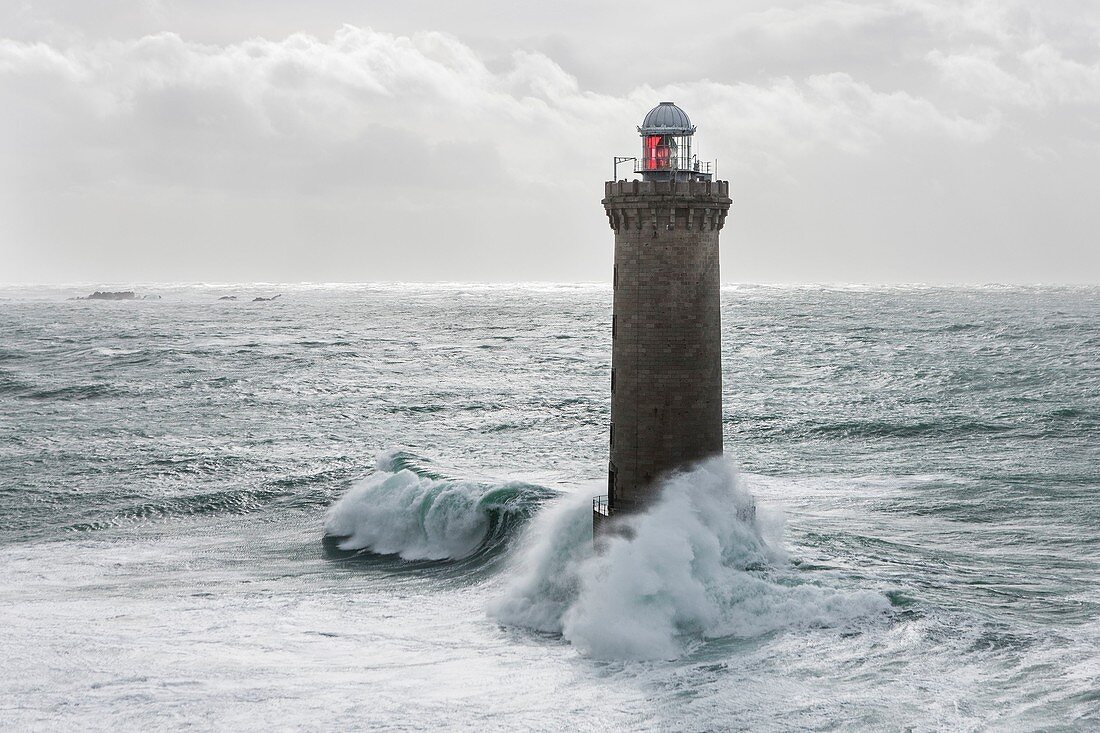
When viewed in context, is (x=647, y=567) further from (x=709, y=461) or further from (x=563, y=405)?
(x=563, y=405)

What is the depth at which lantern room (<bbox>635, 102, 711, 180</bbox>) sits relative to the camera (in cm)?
2022

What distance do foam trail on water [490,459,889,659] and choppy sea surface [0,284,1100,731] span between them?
56 mm

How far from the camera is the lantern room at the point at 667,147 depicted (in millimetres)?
20219

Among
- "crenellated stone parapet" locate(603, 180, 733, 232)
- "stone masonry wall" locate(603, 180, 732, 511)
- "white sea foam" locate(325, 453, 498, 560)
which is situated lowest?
"white sea foam" locate(325, 453, 498, 560)

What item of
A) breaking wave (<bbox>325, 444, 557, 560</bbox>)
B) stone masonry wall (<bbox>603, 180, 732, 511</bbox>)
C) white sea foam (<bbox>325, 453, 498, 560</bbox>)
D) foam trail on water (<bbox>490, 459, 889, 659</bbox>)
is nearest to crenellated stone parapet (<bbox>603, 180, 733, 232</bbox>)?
stone masonry wall (<bbox>603, 180, 732, 511</bbox>)

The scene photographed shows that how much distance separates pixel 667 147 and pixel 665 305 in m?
2.83

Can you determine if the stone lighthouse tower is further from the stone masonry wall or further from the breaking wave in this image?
the breaking wave

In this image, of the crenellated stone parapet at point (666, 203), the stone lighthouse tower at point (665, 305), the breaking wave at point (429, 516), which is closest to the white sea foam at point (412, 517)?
the breaking wave at point (429, 516)

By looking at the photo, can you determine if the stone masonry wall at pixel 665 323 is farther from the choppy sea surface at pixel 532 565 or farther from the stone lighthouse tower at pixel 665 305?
the choppy sea surface at pixel 532 565

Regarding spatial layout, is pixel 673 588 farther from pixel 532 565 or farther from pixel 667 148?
pixel 667 148

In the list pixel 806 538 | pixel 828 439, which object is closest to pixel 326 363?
pixel 828 439

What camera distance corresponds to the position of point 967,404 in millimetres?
45406

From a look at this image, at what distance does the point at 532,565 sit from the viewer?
863 inches

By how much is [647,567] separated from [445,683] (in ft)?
14.0
